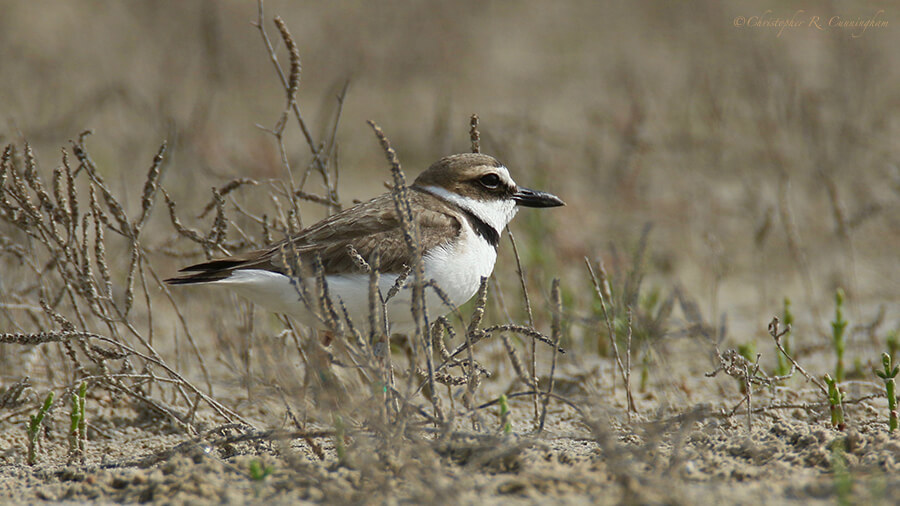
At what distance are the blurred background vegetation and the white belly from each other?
94 cm

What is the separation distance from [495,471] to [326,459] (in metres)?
0.69

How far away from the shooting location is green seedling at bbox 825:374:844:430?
3.16 m

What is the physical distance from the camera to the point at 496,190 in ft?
13.9

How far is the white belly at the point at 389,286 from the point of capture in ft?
11.3

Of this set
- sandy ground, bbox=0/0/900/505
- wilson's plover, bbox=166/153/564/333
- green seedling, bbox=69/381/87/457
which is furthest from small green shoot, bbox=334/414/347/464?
green seedling, bbox=69/381/87/457

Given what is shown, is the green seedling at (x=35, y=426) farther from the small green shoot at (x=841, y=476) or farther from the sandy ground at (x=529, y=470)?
the small green shoot at (x=841, y=476)

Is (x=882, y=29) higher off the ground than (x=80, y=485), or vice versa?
(x=882, y=29)

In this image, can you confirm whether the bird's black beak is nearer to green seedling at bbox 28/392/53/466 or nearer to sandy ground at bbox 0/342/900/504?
sandy ground at bbox 0/342/900/504

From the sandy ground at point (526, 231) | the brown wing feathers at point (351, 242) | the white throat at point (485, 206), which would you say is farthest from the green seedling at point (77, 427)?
the white throat at point (485, 206)

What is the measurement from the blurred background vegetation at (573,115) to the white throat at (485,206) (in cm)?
73

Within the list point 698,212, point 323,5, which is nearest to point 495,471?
point 698,212

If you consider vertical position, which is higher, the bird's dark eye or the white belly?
the bird's dark eye

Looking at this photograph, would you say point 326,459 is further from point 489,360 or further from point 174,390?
point 489,360

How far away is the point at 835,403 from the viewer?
316 centimetres
